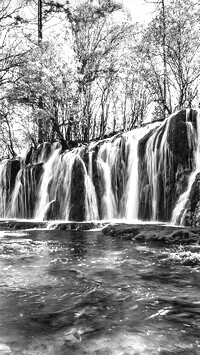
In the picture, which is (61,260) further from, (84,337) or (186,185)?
(186,185)

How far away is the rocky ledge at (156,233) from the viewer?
7723 mm

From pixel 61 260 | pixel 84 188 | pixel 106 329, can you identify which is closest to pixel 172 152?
pixel 84 188

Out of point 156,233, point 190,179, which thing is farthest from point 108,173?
point 156,233

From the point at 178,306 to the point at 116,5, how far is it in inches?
831

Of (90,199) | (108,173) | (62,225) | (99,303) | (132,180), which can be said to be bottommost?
(99,303)

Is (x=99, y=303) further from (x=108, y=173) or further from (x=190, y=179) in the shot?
(x=108, y=173)

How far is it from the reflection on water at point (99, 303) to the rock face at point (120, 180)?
15.6 feet

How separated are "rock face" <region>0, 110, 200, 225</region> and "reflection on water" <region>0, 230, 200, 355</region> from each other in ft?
15.6

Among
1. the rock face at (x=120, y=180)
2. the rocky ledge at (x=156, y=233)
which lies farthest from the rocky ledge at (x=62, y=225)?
the rock face at (x=120, y=180)

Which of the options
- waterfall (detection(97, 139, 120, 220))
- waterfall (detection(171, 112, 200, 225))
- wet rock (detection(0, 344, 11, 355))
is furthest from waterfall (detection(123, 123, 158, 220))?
wet rock (detection(0, 344, 11, 355))

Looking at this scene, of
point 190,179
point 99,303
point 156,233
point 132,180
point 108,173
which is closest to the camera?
point 99,303

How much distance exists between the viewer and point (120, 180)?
14367mm

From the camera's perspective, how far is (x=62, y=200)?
49.4 feet

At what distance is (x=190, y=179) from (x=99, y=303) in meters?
8.42
